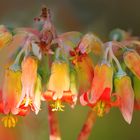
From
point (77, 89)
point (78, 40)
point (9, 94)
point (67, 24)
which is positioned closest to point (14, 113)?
point (9, 94)

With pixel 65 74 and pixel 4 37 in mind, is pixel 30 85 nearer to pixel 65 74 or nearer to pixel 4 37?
pixel 65 74

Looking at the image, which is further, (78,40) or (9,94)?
(78,40)

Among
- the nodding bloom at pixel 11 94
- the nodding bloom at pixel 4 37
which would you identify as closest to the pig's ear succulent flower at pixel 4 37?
the nodding bloom at pixel 4 37

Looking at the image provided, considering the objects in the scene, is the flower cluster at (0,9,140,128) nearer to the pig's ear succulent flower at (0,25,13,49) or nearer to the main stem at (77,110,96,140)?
the pig's ear succulent flower at (0,25,13,49)

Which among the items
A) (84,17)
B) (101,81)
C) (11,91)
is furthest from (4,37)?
(84,17)

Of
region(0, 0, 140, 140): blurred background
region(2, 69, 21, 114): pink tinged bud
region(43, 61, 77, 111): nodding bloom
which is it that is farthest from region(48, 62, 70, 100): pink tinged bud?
region(0, 0, 140, 140): blurred background

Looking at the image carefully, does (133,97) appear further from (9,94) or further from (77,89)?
(9,94)
